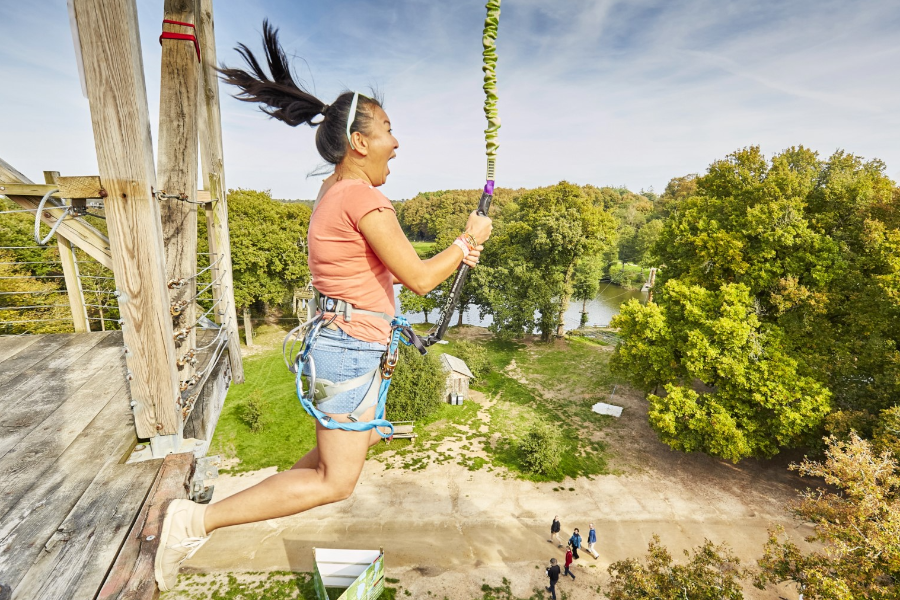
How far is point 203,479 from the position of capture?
9.25ft

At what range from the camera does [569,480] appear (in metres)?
15.0

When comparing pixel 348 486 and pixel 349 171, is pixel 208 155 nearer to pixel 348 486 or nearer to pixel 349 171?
pixel 349 171

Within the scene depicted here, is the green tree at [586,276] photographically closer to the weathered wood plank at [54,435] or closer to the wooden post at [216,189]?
the wooden post at [216,189]

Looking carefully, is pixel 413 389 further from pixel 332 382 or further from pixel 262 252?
pixel 332 382

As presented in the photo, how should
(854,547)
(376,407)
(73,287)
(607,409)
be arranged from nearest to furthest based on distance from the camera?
1. (376,407)
2. (73,287)
3. (854,547)
4. (607,409)

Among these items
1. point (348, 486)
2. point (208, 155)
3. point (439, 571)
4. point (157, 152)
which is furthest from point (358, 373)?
point (439, 571)

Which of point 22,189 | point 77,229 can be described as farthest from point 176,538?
point 22,189

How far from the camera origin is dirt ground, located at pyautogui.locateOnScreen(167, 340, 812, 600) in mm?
11047

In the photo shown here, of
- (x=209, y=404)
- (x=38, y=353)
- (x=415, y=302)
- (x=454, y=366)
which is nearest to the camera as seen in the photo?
(x=209, y=404)

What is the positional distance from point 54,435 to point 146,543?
5.66 ft

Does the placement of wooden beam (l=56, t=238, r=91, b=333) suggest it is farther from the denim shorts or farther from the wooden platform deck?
the denim shorts

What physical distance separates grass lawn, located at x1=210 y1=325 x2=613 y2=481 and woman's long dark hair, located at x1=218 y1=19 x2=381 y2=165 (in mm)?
14437

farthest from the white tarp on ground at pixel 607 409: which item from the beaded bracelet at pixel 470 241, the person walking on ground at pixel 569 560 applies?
the beaded bracelet at pixel 470 241

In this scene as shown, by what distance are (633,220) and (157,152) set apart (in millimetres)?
66379
